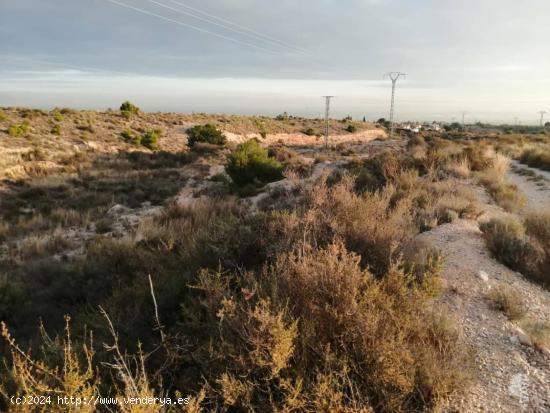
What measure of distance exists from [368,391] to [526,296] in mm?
3252

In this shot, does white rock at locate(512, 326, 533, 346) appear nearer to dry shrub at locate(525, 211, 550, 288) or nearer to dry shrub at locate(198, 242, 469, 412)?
dry shrub at locate(198, 242, 469, 412)

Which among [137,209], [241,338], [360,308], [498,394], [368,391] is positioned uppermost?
[360,308]

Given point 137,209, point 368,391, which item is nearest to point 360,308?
point 368,391

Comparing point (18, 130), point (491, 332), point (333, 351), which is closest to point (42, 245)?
point (333, 351)

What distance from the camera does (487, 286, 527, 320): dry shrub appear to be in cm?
424

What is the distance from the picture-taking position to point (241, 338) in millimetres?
2834

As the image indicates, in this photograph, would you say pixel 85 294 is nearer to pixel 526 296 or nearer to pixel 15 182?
pixel 526 296

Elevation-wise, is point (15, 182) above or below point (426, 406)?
below

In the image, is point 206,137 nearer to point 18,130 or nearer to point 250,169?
point 18,130

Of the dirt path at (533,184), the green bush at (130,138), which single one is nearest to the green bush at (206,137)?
the green bush at (130,138)

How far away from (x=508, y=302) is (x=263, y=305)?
128 inches

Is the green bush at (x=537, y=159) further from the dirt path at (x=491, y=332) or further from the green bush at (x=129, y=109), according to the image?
the green bush at (x=129, y=109)

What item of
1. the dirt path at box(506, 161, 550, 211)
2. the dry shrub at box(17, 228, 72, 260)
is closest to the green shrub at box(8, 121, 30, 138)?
the dry shrub at box(17, 228, 72, 260)

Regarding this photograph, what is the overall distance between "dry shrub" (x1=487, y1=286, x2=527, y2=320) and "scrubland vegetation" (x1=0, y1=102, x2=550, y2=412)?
3 cm
